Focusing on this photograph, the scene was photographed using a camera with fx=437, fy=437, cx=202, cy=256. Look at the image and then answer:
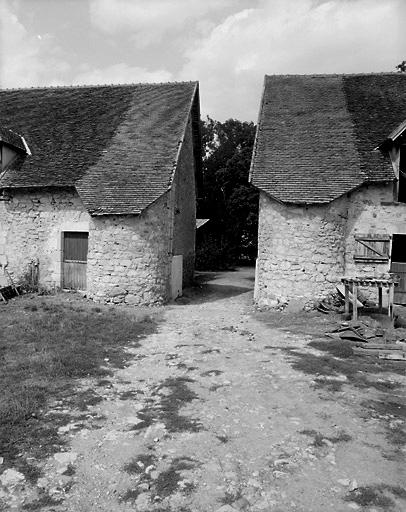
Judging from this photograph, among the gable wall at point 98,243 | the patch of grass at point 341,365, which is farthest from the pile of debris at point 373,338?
the gable wall at point 98,243

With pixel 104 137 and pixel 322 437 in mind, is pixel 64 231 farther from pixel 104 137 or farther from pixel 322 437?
pixel 322 437

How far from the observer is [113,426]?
5.46 metres

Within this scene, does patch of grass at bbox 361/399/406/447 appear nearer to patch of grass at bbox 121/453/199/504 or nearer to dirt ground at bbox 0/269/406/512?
dirt ground at bbox 0/269/406/512

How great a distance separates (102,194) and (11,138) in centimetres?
487

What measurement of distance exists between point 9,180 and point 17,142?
1.91 meters

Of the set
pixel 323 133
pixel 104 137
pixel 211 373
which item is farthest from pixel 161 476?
pixel 104 137

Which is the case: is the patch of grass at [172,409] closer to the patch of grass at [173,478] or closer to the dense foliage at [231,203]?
the patch of grass at [173,478]

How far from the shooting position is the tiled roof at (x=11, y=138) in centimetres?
1556

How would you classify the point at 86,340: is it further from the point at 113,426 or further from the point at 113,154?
the point at 113,154

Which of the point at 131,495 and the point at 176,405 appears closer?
the point at 131,495

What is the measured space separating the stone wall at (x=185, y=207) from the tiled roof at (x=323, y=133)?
125 inches

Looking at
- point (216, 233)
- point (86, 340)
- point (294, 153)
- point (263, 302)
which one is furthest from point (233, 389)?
point (216, 233)

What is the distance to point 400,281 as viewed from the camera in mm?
13648

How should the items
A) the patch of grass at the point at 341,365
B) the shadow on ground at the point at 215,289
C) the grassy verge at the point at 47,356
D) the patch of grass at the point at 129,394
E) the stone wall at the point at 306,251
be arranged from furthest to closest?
the shadow on ground at the point at 215,289 < the stone wall at the point at 306,251 < the patch of grass at the point at 341,365 < the patch of grass at the point at 129,394 < the grassy verge at the point at 47,356
